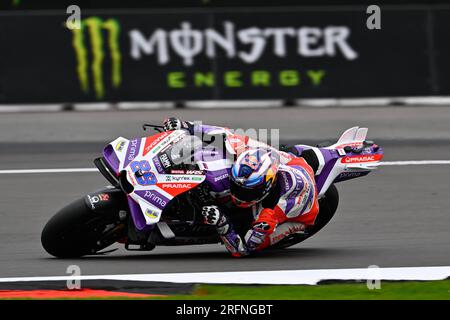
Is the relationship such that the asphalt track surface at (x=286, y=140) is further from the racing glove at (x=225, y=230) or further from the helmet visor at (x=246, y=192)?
the helmet visor at (x=246, y=192)

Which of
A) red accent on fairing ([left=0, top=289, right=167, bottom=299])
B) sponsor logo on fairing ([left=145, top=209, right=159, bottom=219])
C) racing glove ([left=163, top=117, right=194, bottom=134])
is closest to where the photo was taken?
red accent on fairing ([left=0, top=289, right=167, bottom=299])

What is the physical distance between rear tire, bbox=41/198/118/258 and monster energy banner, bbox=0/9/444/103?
781 cm

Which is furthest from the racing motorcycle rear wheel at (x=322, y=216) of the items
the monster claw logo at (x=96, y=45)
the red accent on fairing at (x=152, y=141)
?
the monster claw logo at (x=96, y=45)

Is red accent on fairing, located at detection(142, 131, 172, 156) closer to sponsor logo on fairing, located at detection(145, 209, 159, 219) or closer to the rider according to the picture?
the rider

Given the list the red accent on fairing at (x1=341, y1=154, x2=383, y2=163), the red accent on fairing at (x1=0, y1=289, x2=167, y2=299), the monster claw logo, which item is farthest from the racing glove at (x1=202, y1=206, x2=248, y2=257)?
the monster claw logo

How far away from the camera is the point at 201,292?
30.1 feet

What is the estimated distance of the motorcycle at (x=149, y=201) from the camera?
9.73 m

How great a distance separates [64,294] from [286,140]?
25.2 feet

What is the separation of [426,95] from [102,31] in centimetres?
522

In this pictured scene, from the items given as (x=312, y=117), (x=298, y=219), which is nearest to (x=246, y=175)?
(x=298, y=219)

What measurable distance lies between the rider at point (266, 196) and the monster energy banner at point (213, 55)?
24.7ft

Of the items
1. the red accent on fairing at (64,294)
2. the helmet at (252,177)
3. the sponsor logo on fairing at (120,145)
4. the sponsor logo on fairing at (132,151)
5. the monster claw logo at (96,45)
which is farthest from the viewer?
the monster claw logo at (96,45)

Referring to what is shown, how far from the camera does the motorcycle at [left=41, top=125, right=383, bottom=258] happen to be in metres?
9.73
